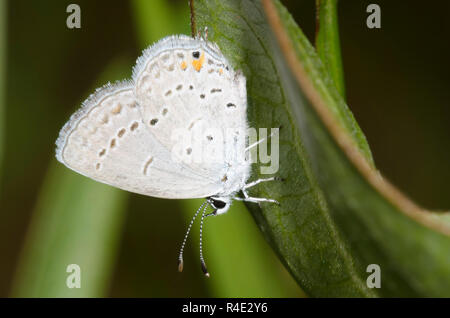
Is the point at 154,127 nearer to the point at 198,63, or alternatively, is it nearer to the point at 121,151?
the point at 121,151


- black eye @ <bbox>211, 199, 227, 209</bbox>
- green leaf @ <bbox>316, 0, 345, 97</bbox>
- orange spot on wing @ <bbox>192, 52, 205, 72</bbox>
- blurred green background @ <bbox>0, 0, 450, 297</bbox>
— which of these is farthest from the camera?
blurred green background @ <bbox>0, 0, 450, 297</bbox>

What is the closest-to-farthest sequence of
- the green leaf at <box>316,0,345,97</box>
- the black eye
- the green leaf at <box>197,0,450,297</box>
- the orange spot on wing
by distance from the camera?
1. the green leaf at <box>197,0,450,297</box>
2. the green leaf at <box>316,0,345,97</box>
3. the orange spot on wing
4. the black eye

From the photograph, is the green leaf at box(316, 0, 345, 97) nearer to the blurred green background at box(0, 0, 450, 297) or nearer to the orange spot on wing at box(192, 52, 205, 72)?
the orange spot on wing at box(192, 52, 205, 72)

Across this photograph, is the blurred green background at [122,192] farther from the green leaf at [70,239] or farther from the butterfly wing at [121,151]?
the butterfly wing at [121,151]

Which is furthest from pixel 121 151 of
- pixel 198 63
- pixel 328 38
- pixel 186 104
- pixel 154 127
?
pixel 328 38

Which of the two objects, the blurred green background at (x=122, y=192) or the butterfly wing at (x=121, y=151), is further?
the blurred green background at (x=122, y=192)

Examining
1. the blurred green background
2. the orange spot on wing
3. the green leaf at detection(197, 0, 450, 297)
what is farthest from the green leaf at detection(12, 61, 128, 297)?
the green leaf at detection(197, 0, 450, 297)

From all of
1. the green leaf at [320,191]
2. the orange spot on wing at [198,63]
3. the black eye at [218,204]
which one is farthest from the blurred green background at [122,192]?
the green leaf at [320,191]
